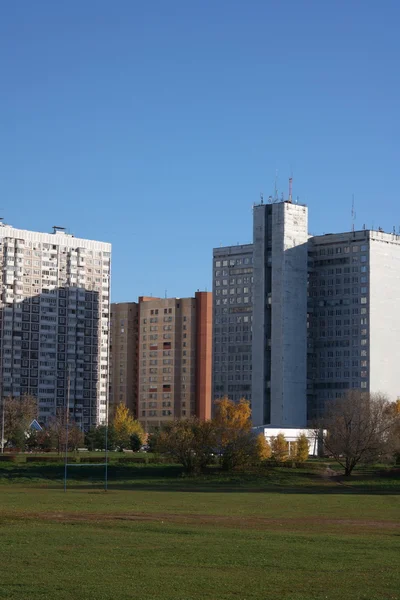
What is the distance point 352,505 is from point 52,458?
6867cm

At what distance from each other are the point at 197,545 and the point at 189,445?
75858mm

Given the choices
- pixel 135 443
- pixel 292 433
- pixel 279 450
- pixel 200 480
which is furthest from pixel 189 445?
pixel 135 443

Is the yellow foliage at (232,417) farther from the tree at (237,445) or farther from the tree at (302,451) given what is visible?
the tree at (302,451)

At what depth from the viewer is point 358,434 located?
434ft

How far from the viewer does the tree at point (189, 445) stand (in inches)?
4919

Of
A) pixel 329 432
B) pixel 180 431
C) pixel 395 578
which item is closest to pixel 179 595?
pixel 395 578

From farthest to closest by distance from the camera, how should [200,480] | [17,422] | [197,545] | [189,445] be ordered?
[17,422] < [189,445] < [200,480] < [197,545]

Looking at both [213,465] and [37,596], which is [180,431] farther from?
[37,596]

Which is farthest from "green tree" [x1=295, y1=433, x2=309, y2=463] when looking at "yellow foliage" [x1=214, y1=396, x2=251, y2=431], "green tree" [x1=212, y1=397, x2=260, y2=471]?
"green tree" [x1=212, y1=397, x2=260, y2=471]

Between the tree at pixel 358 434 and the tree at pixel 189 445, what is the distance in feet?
51.9

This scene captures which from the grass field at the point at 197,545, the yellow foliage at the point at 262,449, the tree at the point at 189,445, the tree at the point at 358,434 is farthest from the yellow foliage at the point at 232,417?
the grass field at the point at 197,545

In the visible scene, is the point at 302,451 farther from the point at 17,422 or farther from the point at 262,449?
the point at 17,422

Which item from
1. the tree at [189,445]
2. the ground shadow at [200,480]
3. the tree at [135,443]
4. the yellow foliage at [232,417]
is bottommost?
the ground shadow at [200,480]

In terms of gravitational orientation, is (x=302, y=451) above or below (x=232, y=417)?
below
